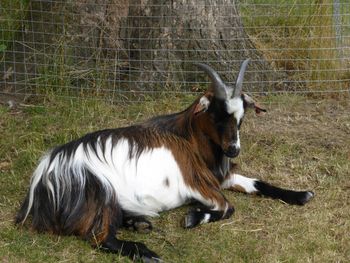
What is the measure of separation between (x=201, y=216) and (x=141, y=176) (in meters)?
0.48

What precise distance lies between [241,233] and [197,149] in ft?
2.20

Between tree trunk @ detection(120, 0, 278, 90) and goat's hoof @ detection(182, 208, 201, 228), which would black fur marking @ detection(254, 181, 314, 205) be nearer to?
goat's hoof @ detection(182, 208, 201, 228)

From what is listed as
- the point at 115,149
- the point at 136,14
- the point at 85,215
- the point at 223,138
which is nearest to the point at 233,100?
the point at 223,138

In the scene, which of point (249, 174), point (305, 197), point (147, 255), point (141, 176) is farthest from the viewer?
point (249, 174)

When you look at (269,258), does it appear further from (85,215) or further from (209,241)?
(85,215)

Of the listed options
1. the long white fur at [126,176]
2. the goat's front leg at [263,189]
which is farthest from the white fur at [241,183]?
the long white fur at [126,176]

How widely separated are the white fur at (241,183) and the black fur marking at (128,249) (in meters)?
1.11

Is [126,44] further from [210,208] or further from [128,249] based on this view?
[128,249]

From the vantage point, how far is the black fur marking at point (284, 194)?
203 inches

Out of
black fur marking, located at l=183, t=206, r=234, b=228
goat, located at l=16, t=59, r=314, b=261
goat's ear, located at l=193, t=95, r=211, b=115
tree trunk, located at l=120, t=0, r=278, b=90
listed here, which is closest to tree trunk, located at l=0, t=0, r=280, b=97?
tree trunk, located at l=120, t=0, r=278, b=90

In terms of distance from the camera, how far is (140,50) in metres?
6.73

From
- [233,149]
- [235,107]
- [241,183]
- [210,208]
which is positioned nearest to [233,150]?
[233,149]

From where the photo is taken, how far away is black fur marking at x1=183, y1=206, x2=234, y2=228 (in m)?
4.80

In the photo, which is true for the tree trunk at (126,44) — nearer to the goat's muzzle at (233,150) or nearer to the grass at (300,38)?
the grass at (300,38)
